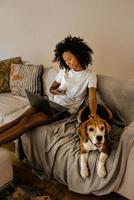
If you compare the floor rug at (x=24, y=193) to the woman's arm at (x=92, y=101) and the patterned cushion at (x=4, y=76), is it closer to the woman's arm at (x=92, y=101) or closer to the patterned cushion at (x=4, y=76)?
the woman's arm at (x=92, y=101)

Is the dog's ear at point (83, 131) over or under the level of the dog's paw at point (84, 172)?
over

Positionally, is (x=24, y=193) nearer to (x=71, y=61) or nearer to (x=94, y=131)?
(x=94, y=131)

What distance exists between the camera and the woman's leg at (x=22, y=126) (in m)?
1.86

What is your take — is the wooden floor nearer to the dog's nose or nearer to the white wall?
the dog's nose

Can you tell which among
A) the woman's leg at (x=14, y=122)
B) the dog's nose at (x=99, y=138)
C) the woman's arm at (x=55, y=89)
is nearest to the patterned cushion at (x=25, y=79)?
the woman's arm at (x=55, y=89)

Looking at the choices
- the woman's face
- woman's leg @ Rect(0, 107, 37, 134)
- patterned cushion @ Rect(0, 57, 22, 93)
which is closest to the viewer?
woman's leg @ Rect(0, 107, 37, 134)

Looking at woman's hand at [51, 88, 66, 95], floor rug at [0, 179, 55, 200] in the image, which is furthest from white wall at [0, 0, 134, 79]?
floor rug at [0, 179, 55, 200]

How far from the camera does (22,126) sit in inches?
76.4

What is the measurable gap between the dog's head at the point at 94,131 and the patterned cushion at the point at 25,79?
3.52ft

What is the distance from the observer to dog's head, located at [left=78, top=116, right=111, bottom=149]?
1.64m

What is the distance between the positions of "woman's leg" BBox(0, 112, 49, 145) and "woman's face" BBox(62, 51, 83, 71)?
1.63 ft

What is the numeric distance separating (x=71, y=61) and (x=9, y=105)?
2.87 feet

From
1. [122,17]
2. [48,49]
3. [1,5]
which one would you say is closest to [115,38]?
[122,17]

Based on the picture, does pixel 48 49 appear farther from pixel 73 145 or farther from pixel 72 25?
pixel 73 145
